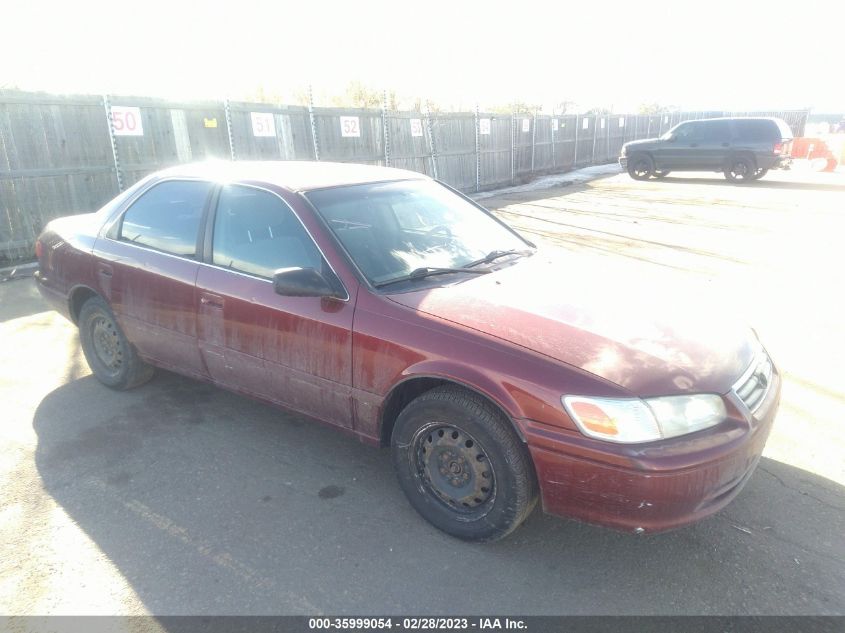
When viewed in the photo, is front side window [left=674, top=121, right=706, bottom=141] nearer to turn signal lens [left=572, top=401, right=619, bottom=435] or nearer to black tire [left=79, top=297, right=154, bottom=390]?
black tire [left=79, top=297, right=154, bottom=390]

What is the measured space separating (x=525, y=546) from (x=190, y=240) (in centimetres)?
263

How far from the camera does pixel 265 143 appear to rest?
11.2m

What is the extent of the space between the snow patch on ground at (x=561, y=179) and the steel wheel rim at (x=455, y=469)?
1353 centimetres

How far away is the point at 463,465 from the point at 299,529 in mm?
870

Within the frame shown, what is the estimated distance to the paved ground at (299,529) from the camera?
8.19 feet

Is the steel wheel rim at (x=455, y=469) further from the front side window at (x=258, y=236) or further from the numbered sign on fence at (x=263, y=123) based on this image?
the numbered sign on fence at (x=263, y=123)

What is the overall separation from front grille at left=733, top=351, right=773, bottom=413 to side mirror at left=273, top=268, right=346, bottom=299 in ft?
6.21

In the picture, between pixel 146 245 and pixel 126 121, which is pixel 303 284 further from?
pixel 126 121

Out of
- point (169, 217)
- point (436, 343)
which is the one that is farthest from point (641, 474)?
point (169, 217)

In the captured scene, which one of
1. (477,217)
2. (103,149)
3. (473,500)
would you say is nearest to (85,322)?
(477,217)

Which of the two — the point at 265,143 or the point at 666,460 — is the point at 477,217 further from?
the point at 265,143

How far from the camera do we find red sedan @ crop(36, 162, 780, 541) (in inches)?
95.1

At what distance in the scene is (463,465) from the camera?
109 inches

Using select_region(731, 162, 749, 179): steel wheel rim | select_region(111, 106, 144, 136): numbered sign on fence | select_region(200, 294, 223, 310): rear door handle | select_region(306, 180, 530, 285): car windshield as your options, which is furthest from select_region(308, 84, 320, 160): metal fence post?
select_region(731, 162, 749, 179): steel wheel rim
